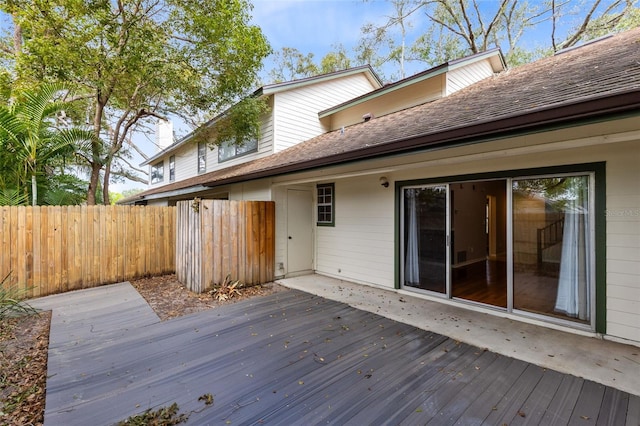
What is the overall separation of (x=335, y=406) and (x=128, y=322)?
3.49 metres

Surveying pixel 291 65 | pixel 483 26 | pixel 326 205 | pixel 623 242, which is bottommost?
pixel 623 242

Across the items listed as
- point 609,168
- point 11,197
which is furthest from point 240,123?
point 609,168

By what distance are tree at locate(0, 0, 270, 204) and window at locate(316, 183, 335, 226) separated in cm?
372

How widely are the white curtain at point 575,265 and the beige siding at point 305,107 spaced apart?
6.66 meters

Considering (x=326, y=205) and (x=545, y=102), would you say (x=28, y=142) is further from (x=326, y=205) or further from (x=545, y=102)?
(x=545, y=102)

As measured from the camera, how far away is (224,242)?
5.85m

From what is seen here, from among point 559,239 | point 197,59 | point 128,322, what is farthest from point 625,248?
point 197,59

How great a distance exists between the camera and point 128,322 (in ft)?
13.8

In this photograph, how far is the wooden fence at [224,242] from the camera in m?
5.64

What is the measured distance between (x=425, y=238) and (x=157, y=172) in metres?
16.8

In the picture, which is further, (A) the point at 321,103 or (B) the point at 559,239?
(A) the point at 321,103

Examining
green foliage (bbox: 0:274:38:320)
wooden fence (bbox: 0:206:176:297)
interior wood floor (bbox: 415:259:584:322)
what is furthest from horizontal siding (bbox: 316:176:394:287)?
green foliage (bbox: 0:274:38:320)

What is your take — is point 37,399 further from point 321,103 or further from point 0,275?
point 321,103

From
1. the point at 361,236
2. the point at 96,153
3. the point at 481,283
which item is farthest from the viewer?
the point at 96,153
